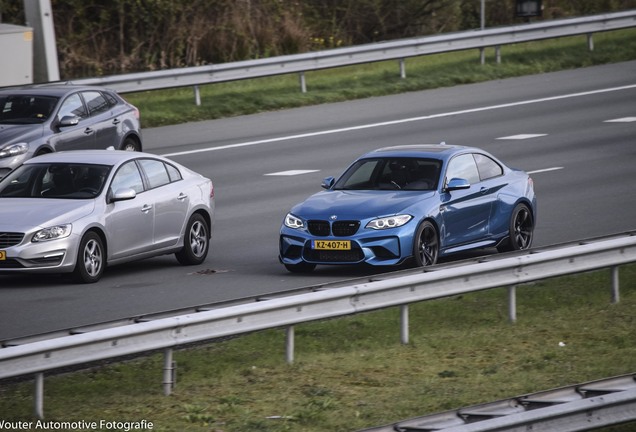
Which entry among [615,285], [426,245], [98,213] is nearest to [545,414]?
[615,285]

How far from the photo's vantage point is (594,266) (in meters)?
13.6

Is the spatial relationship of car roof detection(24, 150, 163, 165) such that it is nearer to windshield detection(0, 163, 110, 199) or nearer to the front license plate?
windshield detection(0, 163, 110, 199)

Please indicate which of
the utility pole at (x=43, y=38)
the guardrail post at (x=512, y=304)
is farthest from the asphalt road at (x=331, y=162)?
the guardrail post at (x=512, y=304)

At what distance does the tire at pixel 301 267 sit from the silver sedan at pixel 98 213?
66.1 inches

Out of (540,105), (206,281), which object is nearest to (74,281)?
(206,281)

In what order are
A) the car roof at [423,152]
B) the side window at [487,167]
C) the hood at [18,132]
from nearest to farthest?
the car roof at [423,152] → the side window at [487,167] → the hood at [18,132]

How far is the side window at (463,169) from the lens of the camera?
16719 millimetres

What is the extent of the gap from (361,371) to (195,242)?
6.52m

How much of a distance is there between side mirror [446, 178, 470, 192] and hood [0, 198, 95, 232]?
4.17 m

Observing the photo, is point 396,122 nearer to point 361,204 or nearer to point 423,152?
point 423,152

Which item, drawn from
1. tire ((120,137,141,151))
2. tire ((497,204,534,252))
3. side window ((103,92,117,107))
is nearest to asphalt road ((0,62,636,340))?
tire ((497,204,534,252))

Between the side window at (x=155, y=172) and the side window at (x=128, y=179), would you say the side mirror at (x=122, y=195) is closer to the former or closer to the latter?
the side window at (x=128, y=179)

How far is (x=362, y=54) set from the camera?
31.8 m

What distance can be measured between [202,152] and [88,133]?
12.5ft
